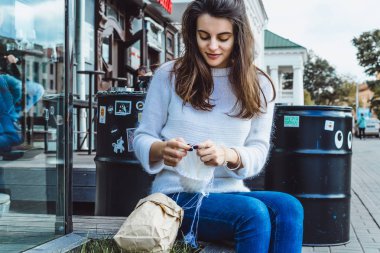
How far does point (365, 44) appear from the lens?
206 ft

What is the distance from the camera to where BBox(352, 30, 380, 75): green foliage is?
62219mm

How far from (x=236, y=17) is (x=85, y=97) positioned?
315 inches

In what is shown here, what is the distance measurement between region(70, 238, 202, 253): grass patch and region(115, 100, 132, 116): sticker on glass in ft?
5.27

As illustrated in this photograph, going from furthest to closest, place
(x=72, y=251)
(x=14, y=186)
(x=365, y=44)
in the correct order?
(x=365, y=44) → (x=14, y=186) → (x=72, y=251)

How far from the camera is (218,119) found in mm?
2703

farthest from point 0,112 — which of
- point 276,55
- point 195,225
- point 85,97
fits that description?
point 276,55

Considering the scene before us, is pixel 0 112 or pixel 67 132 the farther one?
pixel 0 112

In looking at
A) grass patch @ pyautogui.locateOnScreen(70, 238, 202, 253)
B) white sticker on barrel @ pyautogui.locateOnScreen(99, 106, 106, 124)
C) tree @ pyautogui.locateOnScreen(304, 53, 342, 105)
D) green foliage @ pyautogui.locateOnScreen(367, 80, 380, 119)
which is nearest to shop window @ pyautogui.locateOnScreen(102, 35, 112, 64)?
white sticker on barrel @ pyautogui.locateOnScreen(99, 106, 106, 124)

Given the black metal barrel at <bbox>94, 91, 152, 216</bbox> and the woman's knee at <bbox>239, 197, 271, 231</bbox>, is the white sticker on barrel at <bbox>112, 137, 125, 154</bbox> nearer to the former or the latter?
the black metal barrel at <bbox>94, 91, 152, 216</bbox>

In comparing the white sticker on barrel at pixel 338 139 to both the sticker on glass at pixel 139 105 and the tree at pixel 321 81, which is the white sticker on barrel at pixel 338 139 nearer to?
the sticker on glass at pixel 139 105

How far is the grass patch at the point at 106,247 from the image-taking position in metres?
2.60

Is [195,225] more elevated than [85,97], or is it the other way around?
[85,97]

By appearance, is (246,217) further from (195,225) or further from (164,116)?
(164,116)

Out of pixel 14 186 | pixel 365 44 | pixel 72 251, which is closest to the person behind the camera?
pixel 72 251
